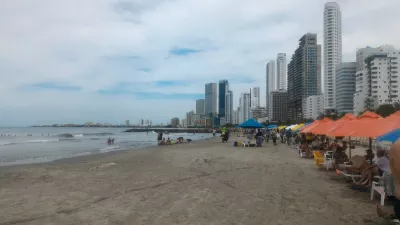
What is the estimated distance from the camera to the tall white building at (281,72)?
175000 mm

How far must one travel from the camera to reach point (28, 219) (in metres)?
5.78

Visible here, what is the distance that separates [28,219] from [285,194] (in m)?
5.29

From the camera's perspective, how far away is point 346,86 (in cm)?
12431

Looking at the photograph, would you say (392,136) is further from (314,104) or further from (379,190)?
(314,104)

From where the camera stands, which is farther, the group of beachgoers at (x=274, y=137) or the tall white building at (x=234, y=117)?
the tall white building at (x=234, y=117)

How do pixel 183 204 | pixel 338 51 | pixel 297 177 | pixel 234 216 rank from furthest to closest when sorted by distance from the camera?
pixel 338 51
pixel 297 177
pixel 183 204
pixel 234 216

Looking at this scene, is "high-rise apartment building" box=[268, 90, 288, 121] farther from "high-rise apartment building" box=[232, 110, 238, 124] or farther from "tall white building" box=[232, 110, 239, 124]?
"high-rise apartment building" box=[232, 110, 238, 124]

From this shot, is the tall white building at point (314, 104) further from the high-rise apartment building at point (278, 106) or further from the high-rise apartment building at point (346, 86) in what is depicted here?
the high-rise apartment building at point (278, 106)

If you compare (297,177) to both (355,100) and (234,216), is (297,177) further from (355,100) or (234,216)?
(355,100)

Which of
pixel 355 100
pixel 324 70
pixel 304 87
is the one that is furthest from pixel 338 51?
pixel 355 100

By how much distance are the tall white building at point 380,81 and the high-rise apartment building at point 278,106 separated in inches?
1575

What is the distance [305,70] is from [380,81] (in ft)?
103

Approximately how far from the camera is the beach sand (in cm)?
564

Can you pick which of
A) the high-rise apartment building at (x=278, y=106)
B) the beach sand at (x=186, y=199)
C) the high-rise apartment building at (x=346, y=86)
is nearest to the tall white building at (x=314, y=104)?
the high-rise apartment building at (x=346, y=86)
